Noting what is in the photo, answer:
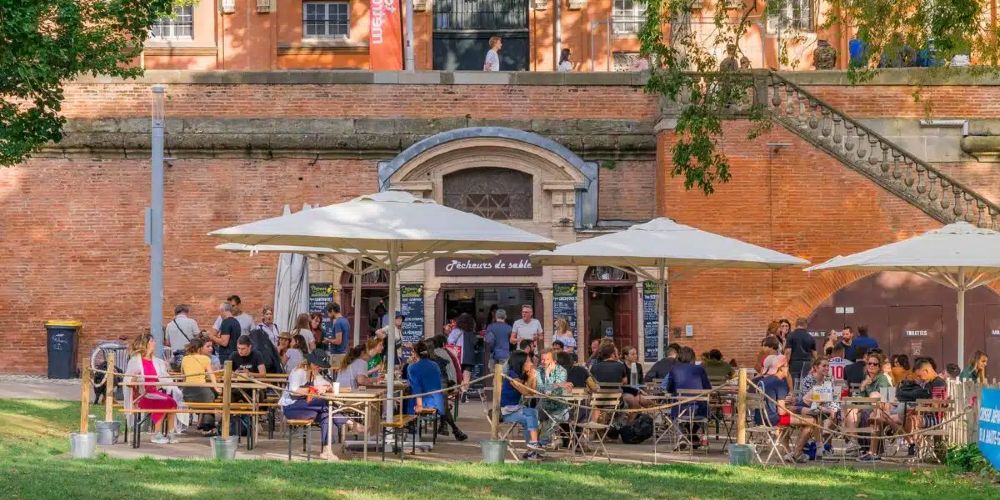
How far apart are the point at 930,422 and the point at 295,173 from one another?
42.9 ft

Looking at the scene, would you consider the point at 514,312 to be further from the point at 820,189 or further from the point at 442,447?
the point at 442,447

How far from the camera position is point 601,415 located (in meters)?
18.5

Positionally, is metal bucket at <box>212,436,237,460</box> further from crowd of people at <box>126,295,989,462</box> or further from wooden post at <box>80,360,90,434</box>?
wooden post at <box>80,360,90,434</box>

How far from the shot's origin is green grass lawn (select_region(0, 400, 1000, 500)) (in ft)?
44.2

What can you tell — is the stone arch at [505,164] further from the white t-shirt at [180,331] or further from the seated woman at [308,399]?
the seated woman at [308,399]

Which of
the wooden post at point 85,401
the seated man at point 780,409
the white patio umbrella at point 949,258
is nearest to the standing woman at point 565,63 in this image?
the white patio umbrella at point 949,258

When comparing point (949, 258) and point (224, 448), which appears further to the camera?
point (949, 258)

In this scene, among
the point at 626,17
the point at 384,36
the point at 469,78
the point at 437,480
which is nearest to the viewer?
the point at 437,480

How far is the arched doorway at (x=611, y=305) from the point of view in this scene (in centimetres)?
2694

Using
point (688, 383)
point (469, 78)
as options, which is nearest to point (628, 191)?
point (469, 78)

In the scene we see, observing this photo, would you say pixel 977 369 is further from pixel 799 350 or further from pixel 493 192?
pixel 493 192

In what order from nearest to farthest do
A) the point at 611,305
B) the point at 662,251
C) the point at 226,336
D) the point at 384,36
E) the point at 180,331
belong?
1. the point at 662,251
2. the point at 226,336
3. the point at 180,331
4. the point at 611,305
5. the point at 384,36

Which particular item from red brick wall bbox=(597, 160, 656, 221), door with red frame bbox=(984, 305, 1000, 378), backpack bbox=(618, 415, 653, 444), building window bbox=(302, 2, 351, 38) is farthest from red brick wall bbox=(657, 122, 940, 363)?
building window bbox=(302, 2, 351, 38)

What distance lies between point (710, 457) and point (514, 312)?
9.86 metres
